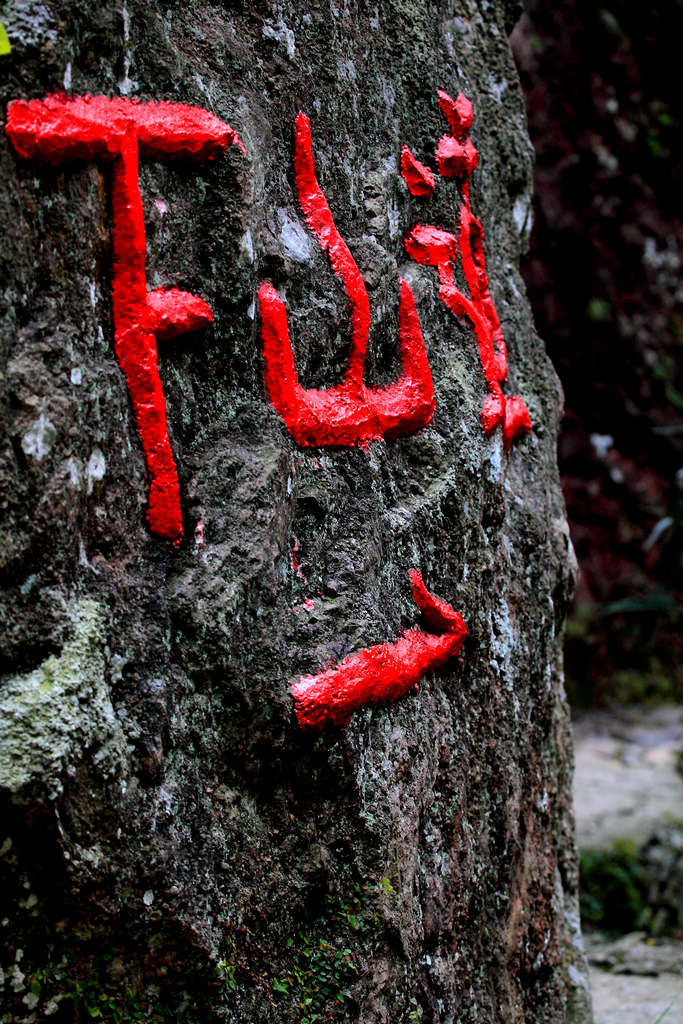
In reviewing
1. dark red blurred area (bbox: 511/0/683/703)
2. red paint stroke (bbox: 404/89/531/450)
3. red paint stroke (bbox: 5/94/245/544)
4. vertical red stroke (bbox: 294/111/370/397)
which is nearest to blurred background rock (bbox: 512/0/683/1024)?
dark red blurred area (bbox: 511/0/683/703)

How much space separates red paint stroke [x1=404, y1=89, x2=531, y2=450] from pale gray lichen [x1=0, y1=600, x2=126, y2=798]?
678 millimetres

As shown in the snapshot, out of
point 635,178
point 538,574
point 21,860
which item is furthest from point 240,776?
point 635,178

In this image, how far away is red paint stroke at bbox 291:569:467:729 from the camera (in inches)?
43.6

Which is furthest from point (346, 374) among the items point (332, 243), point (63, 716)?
point (63, 716)

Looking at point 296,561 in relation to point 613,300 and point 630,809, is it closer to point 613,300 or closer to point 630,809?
point 630,809

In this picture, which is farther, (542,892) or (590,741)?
(590,741)

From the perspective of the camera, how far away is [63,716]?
0.95 meters

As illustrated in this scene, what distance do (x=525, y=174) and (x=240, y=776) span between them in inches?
47.7

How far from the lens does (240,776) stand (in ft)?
3.62

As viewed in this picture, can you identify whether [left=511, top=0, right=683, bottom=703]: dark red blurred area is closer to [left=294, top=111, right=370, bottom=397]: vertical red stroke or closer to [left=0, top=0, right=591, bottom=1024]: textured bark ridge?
[left=0, top=0, right=591, bottom=1024]: textured bark ridge

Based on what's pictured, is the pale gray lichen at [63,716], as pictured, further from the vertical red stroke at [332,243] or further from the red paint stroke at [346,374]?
the vertical red stroke at [332,243]

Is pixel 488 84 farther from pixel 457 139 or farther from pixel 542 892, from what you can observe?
pixel 542 892

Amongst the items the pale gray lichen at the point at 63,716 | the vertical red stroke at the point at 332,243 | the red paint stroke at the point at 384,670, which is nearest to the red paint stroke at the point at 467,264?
the vertical red stroke at the point at 332,243

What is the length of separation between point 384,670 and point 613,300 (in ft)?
10.8
